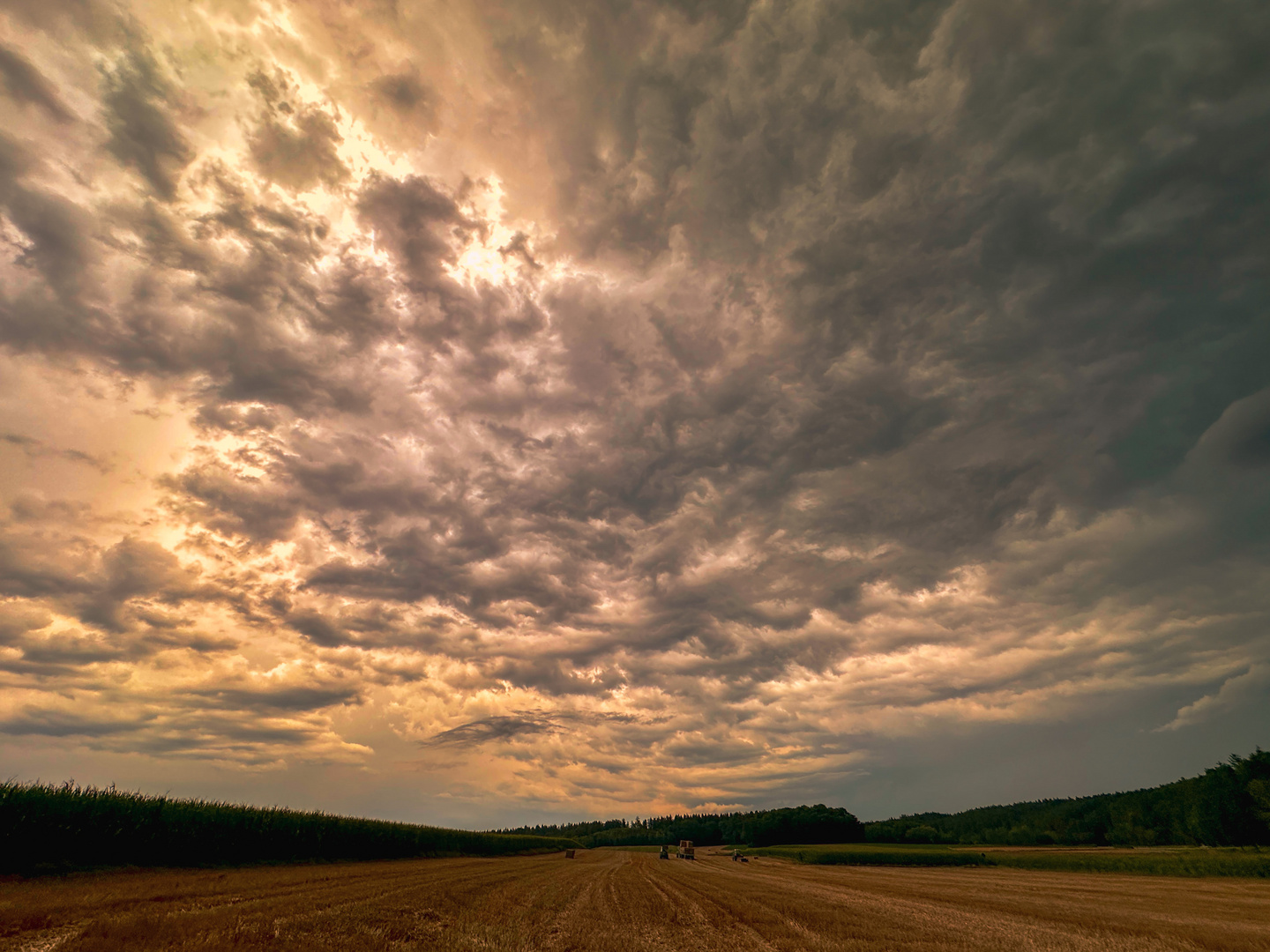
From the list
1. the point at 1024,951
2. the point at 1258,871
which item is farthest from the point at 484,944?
the point at 1258,871

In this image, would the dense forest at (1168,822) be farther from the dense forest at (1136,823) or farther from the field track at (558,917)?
the field track at (558,917)

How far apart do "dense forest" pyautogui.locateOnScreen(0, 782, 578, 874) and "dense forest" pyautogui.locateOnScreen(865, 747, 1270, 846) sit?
12891cm

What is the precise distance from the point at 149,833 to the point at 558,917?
2825 cm

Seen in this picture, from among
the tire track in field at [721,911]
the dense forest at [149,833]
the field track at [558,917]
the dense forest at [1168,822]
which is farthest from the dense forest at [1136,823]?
the dense forest at [149,833]

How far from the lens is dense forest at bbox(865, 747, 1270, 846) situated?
9450 cm

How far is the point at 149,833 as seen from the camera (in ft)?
110

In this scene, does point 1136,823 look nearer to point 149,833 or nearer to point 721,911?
point 721,911

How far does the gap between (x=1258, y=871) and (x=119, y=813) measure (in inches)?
3427

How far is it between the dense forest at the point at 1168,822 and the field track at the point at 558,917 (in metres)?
91.0

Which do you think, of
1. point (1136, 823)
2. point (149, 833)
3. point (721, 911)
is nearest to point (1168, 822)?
point (1136, 823)

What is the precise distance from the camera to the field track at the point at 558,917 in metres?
14.6

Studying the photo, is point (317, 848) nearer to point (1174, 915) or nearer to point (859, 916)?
point (859, 916)

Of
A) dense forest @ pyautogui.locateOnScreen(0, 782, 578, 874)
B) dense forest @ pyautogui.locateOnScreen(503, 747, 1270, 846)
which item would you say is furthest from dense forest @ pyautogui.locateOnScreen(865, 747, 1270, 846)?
dense forest @ pyautogui.locateOnScreen(0, 782, 578, 874)

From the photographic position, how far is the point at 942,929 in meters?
20.7
